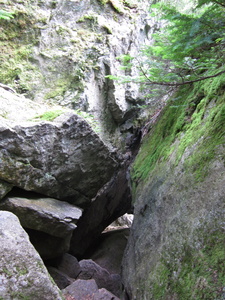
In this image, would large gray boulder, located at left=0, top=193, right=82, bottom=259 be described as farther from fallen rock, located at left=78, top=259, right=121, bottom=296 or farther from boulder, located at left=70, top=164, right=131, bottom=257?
boulder, located at left=70, top=164, right=131, bottom=257

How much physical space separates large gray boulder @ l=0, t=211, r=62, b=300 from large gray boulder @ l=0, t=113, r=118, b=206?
3043mm

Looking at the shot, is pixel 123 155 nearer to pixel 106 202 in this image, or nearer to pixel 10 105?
pixel 106 202

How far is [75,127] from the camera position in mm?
7332

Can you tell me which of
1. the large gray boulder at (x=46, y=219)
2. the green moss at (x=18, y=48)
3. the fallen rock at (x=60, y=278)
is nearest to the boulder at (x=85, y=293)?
the fallen rock at (x=60, y=278)

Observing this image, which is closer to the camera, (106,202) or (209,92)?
(209,92)

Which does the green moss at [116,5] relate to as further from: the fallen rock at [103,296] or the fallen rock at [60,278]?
the fallen rock at [103,296]

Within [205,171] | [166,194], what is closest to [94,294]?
[166,194]

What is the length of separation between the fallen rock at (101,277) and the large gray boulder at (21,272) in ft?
17.0

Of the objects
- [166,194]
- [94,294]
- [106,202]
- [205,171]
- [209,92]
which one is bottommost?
[94,294]

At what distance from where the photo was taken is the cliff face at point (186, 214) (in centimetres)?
318

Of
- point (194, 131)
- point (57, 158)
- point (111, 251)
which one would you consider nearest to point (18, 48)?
point (57, 158)

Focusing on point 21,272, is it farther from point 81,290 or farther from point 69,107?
point 69,107

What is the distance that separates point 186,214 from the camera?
3922 millimetres

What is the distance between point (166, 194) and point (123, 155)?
7.27m
